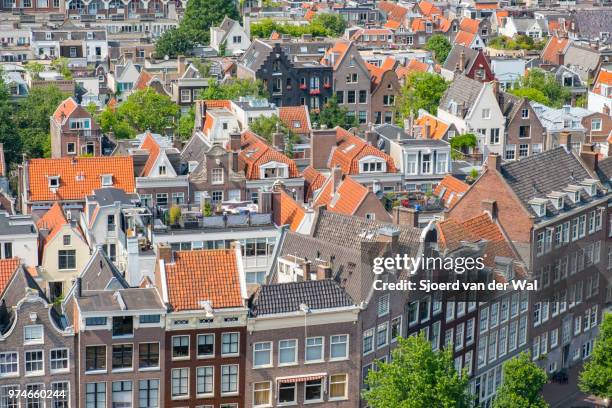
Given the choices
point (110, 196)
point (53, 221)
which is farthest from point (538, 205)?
point (53, 221)

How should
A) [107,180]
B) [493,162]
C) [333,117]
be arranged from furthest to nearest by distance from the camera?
[333,117]
[107,180]
[493,162]

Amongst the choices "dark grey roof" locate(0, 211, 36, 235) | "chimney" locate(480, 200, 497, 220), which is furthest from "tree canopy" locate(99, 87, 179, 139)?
"chimney" locate(480, 200, 497, 220)

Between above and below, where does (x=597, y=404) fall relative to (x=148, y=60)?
below

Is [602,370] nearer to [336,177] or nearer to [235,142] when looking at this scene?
[336,177]

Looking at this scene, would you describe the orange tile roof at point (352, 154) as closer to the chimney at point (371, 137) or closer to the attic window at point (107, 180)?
the chimney at point (371, 137)

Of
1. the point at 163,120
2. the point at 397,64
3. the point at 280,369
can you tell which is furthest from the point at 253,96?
the point at 280,369

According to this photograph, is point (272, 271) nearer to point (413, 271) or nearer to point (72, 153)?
point (413, 271)

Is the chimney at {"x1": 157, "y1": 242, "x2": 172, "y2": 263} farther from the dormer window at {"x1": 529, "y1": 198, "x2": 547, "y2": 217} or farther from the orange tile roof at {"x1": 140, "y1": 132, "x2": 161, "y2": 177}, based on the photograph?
the orange tile roof at {"x1": 140, "y1": 132, "x2": 161, "y2": 177}

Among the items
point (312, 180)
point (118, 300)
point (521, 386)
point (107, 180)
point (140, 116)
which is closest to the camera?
point (118, 300)
